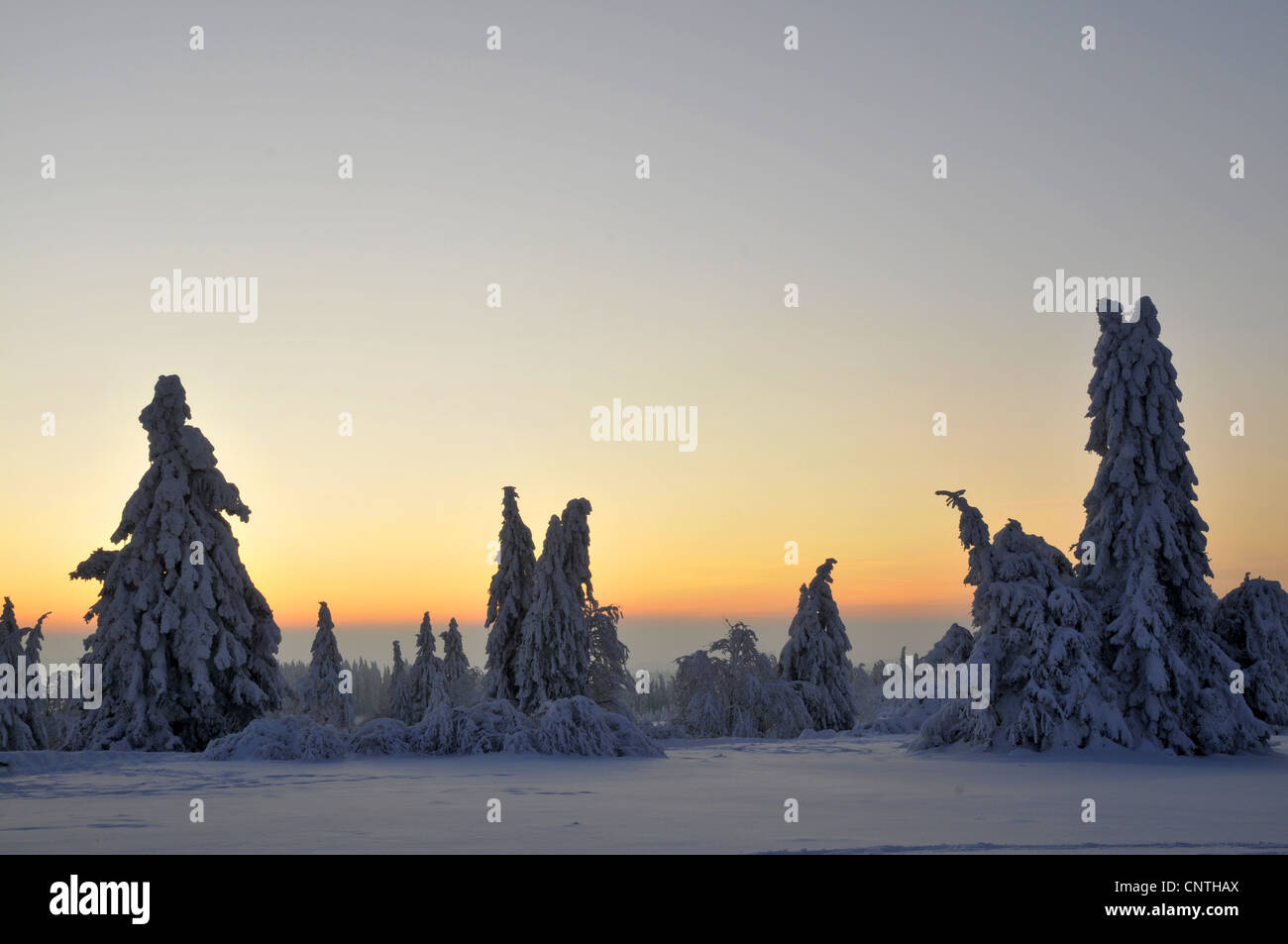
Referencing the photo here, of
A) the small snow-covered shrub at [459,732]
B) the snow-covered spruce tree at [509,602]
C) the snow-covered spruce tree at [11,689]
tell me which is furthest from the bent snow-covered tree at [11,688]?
the small snow-covered shrub at [459,732]

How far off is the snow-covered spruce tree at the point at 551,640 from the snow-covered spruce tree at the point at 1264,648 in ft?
67.0

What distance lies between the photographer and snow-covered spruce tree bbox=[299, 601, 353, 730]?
204 feet

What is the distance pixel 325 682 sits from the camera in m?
63.0

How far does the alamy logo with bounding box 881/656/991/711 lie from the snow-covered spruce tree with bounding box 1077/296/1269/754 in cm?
332

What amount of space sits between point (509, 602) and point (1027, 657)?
20.0 meters

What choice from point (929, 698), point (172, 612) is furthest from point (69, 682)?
point (929, 698)

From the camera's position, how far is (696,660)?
43.6 m

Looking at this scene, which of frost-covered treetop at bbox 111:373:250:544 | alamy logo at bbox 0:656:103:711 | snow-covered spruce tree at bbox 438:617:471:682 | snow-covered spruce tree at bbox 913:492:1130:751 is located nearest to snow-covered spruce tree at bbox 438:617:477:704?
snow-covered spruce tree at bbox 438:617:471:682

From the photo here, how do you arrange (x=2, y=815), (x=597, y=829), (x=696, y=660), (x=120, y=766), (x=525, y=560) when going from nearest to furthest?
(x=597, y=829) → (x=2, y=815) → (x=120, y=766) → (x=525, y=560) → (x=696, y=660)

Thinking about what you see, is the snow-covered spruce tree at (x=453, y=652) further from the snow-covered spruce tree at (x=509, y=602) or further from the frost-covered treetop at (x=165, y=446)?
the frost-covered treetop at (x=165, y=446)
